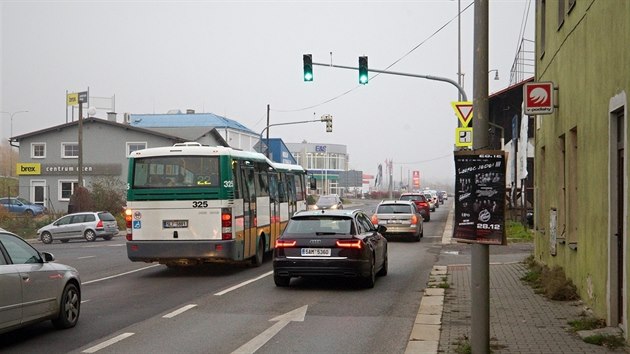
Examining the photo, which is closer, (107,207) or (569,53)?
(569,53)

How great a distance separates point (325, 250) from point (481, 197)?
21.4 feet

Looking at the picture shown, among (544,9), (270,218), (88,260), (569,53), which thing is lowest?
(88,260)

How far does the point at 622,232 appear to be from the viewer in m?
8.50

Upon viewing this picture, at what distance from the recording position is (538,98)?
1320 cm

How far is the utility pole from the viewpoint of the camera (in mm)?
7027

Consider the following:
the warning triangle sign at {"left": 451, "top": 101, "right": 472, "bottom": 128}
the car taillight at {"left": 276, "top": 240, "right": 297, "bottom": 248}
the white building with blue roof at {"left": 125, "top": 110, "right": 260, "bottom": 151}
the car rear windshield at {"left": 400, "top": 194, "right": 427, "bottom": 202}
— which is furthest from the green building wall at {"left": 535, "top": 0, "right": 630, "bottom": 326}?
the white building with blue roof at {"left": 125, "top": 110, "right": 260, "bottom": 151}

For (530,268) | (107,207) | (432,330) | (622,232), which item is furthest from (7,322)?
(107,207)

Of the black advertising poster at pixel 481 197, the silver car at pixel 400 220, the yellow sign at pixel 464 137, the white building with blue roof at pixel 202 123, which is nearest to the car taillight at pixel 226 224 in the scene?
the black advertising poster at pixel 481 197

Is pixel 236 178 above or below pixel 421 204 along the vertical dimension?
above

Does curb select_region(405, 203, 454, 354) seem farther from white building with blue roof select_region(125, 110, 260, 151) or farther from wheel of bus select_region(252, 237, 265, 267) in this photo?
white building with blue roof select_region(125, 110, 260, 151)

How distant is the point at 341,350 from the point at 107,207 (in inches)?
1590

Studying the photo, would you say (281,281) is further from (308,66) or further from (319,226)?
(308,66)

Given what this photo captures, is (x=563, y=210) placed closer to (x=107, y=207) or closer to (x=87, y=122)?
(x=107, y=207)

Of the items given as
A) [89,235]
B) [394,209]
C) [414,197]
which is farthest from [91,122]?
[394,209]
